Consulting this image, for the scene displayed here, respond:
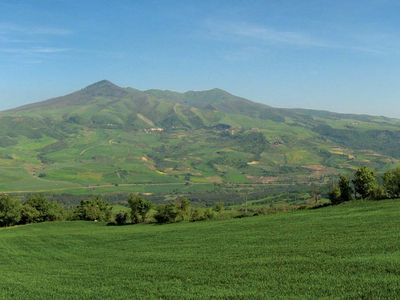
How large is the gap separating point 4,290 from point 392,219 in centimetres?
4663

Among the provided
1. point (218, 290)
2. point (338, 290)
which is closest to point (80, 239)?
point (218, 290)

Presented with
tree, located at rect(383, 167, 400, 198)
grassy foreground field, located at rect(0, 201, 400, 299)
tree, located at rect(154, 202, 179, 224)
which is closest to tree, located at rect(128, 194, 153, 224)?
tree, located at rect(154, 202, 179, 224)

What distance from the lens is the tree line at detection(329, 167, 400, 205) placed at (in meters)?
101

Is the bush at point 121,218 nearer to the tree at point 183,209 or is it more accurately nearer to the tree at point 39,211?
the tree at point 183,209

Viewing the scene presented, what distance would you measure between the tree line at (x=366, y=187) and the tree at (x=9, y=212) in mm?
80045

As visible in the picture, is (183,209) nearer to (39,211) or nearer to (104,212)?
(104,212)

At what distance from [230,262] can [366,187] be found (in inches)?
2653

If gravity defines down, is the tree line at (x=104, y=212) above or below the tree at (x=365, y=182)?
below

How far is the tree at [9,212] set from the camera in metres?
132

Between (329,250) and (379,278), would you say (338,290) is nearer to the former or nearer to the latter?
(379,278)

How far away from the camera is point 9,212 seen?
132m

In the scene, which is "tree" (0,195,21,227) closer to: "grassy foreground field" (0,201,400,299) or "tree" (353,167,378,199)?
"grassy foreground field" (0,201,400,299)

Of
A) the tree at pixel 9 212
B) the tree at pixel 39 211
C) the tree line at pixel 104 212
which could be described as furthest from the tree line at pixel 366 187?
the tree at pixel 9 212

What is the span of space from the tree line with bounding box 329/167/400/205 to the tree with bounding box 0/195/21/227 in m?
80.0
